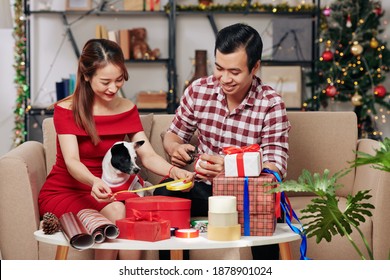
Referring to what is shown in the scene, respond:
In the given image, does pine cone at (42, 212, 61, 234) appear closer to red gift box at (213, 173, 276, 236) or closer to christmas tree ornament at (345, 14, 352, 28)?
red gift box at (213, 173, 276, 236)

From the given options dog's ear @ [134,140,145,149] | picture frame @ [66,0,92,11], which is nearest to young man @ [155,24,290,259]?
dog's ear @ [134,140,145,149]

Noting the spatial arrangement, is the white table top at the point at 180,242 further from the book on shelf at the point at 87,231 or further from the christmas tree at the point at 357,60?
the christmas tree at the point at 357,60

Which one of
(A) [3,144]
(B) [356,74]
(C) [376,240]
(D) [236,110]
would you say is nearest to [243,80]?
(D) [236,110]

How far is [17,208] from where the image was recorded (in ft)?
8.63

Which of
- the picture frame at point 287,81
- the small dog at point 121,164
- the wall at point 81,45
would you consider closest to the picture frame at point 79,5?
the wall at point 81,45

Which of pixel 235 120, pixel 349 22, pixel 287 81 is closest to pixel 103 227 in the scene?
pixel 235 120

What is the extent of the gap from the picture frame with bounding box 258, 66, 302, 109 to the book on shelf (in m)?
4.23

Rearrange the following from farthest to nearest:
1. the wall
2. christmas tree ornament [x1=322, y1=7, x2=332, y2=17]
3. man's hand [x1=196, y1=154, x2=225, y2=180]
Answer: the wall, christmas tree ornament [x1=322, y1=7, x2=332, y2=17], man's hand [x1=196, y1=154, x2=225, y2=180]

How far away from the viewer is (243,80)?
2590mm

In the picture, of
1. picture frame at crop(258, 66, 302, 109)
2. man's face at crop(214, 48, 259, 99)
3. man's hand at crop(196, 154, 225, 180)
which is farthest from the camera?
picture frame at crop(258, 66, 302, 109)

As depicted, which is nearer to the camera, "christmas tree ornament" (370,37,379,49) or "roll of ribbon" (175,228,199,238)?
"roll of ribbon" (175,228,199,238)

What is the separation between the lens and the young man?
8.38 feet

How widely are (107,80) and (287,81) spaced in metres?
3.75

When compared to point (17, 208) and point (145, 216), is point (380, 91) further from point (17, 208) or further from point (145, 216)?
Result: point (145, 216)
